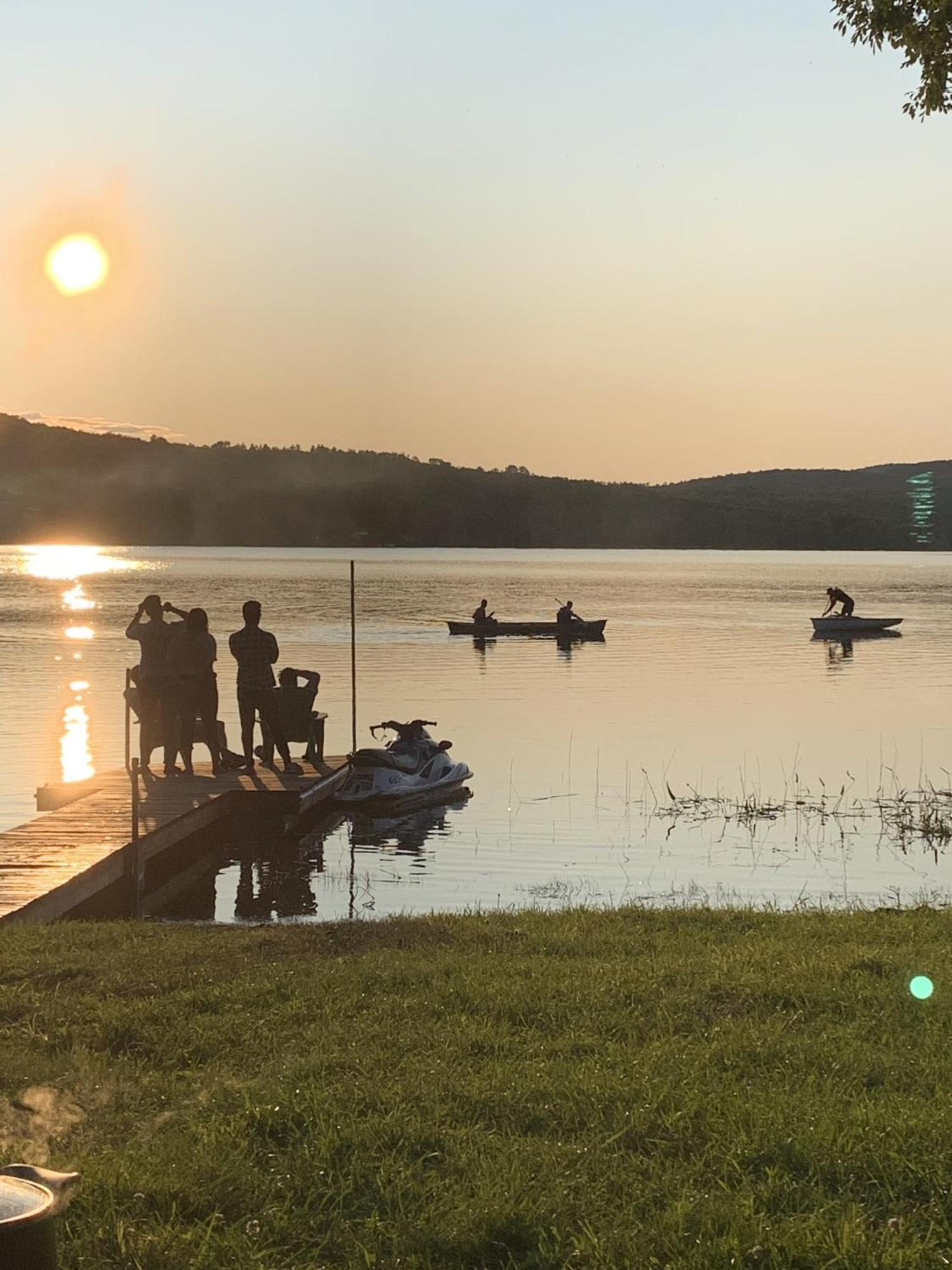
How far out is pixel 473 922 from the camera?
11.7 metres

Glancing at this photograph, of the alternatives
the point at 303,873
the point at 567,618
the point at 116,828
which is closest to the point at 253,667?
the point at 303,873

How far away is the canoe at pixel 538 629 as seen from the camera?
229ft

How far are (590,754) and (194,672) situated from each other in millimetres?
14549

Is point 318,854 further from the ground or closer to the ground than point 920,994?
closer to the ground

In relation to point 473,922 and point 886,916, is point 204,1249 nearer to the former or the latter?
point 473,922

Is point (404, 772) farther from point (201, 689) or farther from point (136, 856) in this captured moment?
point (136, 856)

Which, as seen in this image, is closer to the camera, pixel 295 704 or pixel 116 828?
pixel 116 828

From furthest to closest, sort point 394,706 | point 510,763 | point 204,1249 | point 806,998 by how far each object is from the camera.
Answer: point 394,706, point 510,763, point 806,998, point 204,1249

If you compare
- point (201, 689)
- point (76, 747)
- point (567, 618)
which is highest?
point (201, 689)

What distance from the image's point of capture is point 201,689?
20.1m

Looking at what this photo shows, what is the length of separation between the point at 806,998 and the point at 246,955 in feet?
12.3

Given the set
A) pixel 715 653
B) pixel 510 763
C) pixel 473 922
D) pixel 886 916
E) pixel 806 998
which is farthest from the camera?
pixel 715 653

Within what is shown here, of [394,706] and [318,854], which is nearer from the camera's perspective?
[318,854]

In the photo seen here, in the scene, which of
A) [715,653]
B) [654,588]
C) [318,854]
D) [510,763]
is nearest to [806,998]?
[318,854]
